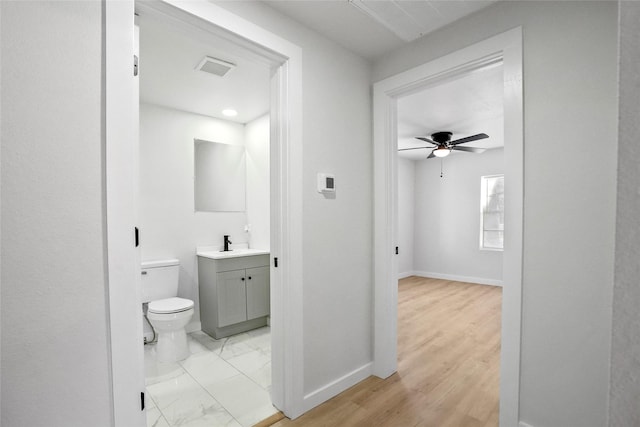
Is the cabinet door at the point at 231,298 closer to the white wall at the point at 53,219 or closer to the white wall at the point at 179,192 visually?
the white wall at the point at 179,192

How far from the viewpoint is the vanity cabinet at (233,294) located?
3.01m

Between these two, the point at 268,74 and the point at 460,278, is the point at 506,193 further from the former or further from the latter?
the point at 460,278

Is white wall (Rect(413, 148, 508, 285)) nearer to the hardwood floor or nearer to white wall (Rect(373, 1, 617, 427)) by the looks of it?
the hardwood floor

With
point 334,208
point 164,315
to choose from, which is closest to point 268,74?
point 334,208

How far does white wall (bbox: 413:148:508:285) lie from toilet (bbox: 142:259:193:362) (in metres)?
4.95

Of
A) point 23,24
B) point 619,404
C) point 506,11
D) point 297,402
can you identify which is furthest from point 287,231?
point 506,11

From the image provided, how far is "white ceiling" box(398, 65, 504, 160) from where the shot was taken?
2818mm

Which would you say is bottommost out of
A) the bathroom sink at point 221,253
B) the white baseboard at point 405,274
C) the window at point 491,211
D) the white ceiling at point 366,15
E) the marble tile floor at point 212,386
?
the white baseboard at point 405,274

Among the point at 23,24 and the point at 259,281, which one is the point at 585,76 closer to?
the point at 23,24

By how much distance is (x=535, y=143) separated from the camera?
61.8 inches

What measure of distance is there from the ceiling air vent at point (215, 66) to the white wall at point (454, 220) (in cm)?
480

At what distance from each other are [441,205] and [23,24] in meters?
6.16

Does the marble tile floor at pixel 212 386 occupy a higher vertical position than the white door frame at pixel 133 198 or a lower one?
lower

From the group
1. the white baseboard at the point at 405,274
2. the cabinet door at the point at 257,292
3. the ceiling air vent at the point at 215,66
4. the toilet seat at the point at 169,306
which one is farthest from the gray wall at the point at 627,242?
the white baseboard at the point at 405,274
